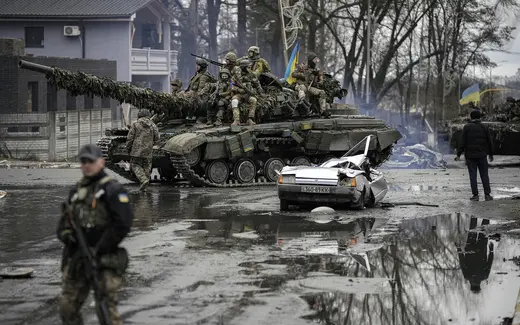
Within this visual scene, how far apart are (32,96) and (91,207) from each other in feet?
111

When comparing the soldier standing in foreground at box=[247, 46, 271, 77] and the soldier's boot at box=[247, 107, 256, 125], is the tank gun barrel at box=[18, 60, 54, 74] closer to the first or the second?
the soldier's boot at box=[247, 107, 256, 125]

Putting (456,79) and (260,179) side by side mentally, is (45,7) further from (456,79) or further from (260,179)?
(260,179)

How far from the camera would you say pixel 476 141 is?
19344mm

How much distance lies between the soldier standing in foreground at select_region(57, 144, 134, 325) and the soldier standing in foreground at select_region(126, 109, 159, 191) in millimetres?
13464

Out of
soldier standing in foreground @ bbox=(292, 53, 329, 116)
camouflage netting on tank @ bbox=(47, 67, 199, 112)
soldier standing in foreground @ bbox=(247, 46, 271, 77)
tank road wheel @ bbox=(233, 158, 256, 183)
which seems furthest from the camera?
soldier standing in foreground @ bbox=(292, 53, 329, 116)

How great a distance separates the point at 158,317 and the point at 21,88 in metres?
30.6

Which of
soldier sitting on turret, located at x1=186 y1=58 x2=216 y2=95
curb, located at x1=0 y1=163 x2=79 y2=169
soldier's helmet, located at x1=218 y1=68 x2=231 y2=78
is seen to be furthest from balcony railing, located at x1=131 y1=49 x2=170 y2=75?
soldier's helmet, located at x1=218 y1=68 x2=231 y2=78

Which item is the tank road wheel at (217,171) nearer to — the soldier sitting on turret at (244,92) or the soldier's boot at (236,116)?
the soldier's boot at (236,116)

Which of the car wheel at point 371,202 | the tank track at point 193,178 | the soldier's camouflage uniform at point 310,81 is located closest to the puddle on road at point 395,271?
the car wheel at point 371,202

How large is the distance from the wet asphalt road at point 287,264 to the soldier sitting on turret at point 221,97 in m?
4.88

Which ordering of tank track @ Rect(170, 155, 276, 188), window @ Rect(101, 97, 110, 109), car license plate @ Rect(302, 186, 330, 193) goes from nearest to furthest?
car license plate @ Rect(302, 186, 330, 193) < tank track @ Rect(170, 155, 276, 188) < window @ Rect(101, 97, 110, 109)

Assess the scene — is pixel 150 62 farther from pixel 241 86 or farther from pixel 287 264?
pixel 287 264

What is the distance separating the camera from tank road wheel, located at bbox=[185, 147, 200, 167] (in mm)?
22500

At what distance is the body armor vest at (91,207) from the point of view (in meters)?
7.93
